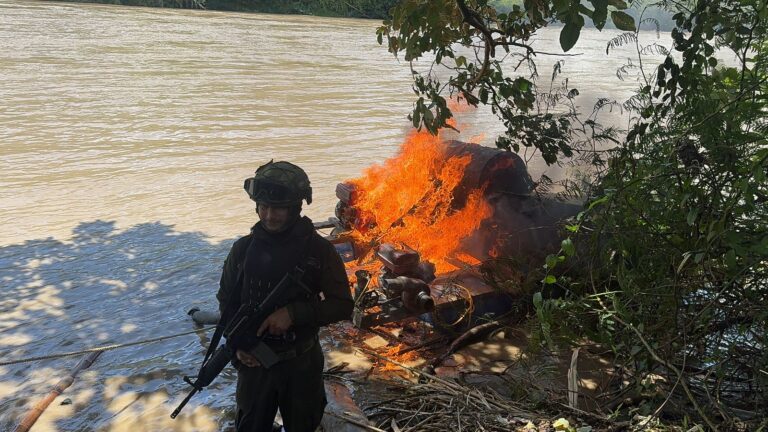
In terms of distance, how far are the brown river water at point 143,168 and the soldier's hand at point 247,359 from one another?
5.69 ft

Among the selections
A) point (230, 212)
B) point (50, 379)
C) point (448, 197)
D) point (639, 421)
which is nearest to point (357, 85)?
point (230, 212)

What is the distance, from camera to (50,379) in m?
5.69

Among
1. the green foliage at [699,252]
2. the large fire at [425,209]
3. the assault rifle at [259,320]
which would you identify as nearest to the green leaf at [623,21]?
the green foliage at [699,252]

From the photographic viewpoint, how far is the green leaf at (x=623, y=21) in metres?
3.30

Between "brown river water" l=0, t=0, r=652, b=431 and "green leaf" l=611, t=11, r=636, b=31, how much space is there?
3.96 m

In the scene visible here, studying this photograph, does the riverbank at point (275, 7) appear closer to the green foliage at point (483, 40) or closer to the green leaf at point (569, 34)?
the green foliage at point (483, 40)

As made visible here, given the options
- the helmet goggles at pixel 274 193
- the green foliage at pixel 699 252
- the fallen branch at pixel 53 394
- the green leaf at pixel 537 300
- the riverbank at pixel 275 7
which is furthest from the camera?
the riverbank at pixel 275 7

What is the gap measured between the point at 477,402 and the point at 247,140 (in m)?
13.3

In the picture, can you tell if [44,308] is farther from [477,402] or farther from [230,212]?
[477,402]

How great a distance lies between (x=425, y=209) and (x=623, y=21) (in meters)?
4.02

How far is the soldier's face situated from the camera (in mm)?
3375

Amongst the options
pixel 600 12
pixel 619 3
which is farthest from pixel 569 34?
pixel 619 3

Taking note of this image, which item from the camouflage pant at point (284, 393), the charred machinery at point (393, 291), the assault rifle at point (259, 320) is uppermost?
the assault rifle at point (259, 320)

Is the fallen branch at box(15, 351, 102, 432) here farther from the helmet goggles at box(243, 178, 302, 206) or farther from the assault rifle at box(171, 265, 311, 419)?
the helmet goggles at box(243, 178, 302, 206)
